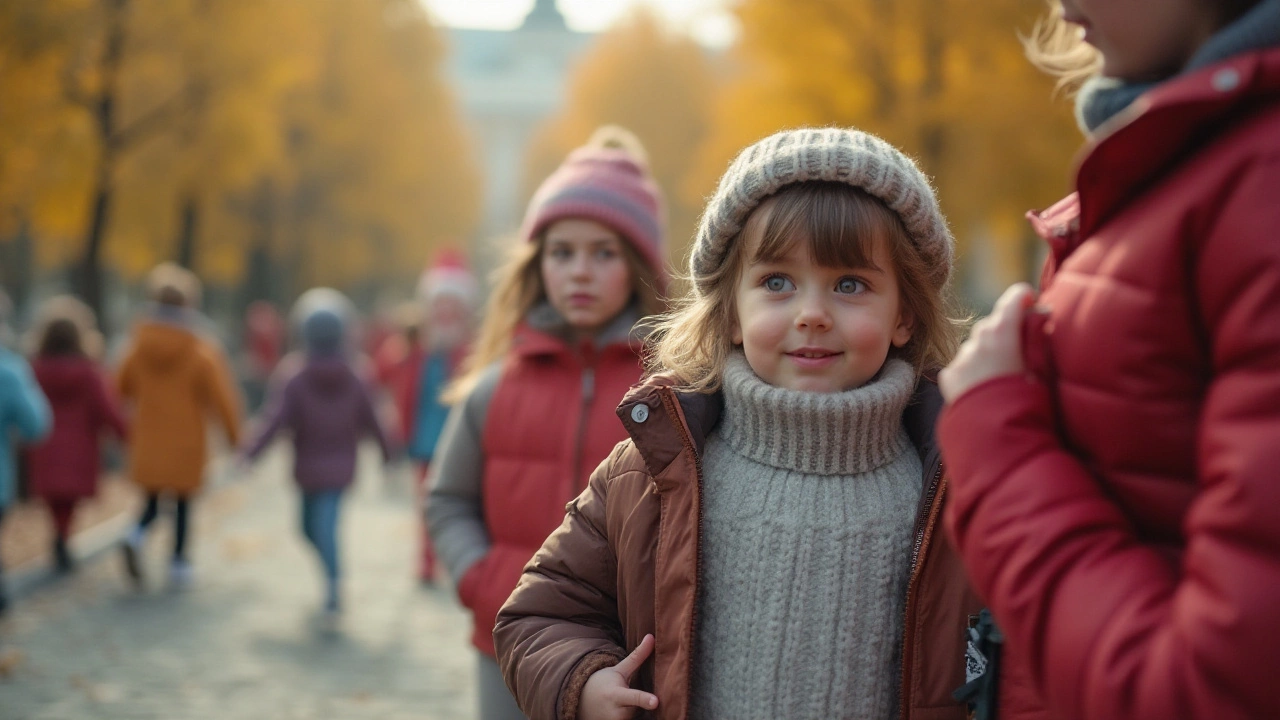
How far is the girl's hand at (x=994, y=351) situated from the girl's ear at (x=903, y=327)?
642 mm

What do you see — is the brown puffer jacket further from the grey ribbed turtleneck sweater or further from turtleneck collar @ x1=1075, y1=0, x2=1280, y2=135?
turtleneck collar @ x1=1075, y1=0, x2=1280, y2=135

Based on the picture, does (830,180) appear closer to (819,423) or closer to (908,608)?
(819,423)

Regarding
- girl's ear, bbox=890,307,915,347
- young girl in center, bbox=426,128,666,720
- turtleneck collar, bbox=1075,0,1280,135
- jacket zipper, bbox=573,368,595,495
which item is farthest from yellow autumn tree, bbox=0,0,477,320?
turtleneck collar, bbox=1075,0,1280,135

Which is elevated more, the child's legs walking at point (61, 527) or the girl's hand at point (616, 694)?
the girl's hand at point (616, 694)

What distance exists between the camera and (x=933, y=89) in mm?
12172

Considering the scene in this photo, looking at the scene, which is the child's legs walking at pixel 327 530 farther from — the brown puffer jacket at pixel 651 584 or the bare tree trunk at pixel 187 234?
the bare tree trunk at pixel 187 234

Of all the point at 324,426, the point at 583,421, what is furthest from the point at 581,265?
the point at 324,426

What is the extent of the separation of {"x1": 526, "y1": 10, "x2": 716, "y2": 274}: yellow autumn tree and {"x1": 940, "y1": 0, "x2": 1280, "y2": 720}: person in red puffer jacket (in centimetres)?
2679

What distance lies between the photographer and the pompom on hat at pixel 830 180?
1.81 metres

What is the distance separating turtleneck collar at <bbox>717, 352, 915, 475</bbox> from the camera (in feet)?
5.87

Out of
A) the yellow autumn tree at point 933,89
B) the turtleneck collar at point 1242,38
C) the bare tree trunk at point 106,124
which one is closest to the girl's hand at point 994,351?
the turtleneck collar at point 1242,38

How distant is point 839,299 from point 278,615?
6004mm

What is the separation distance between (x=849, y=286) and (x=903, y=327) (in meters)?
0.16

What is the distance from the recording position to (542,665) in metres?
1.83
